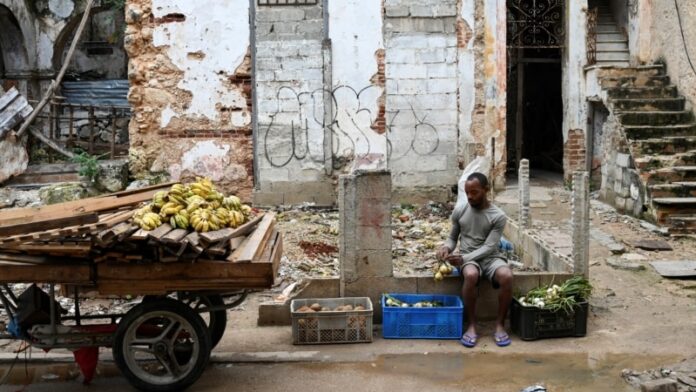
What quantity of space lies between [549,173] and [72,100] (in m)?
14.3

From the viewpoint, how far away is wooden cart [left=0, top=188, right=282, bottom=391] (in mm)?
5344

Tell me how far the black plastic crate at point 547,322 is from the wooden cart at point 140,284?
8.16 feet

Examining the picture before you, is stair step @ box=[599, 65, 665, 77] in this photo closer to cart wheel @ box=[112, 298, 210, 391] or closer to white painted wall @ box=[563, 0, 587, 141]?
white painted wall @ box=[563, 0, 587, 141]

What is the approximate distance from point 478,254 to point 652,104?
26.0 feet

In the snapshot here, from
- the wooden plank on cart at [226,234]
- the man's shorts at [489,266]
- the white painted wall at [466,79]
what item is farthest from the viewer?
→ the white painted wall at [466,79]

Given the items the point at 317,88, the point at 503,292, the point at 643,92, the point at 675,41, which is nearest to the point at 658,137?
the point at 643,92

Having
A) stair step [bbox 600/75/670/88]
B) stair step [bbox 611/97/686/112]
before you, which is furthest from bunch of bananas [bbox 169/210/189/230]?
stair step [bbox 600/75/670/88]

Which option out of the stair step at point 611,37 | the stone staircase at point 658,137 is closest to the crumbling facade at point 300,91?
A: the stone staircase at point 658,137

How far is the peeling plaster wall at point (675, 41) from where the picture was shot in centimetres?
1287

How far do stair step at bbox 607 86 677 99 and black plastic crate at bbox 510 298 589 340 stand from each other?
7756 millimetres

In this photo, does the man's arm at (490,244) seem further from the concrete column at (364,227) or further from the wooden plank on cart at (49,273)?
the wooden plank on cart at (49,273)

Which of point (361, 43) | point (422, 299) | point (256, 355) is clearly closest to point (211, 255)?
point (256, 355)

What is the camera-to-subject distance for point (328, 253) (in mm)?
10828

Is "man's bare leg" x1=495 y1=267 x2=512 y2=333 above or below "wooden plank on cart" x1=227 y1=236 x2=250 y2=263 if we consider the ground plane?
below
